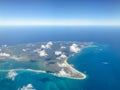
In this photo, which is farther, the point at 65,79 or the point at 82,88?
the point at 65,79

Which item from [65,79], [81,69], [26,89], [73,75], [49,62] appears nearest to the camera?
[26,89]

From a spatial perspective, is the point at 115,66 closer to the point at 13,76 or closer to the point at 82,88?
the point at 82,88

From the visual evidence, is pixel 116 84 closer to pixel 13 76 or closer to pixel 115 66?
pixel 115 66

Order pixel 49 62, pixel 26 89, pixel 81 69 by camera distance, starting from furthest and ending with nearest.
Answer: pixel 49 62
pixel 81 69
pixel 26 89

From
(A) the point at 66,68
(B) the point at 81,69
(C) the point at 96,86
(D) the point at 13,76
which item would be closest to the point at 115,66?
(B) the point at 81,69

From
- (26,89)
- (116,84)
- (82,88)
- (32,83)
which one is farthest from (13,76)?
(116,84)

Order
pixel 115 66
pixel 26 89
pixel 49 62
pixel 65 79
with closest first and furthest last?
pixel 26 89
pixel 65 79
pixel 115 66
pixel 49 62

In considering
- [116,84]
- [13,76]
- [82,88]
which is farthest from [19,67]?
[116,84]

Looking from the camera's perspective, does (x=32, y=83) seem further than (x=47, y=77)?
No

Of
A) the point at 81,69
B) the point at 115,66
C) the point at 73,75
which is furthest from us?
the point at 115,66
